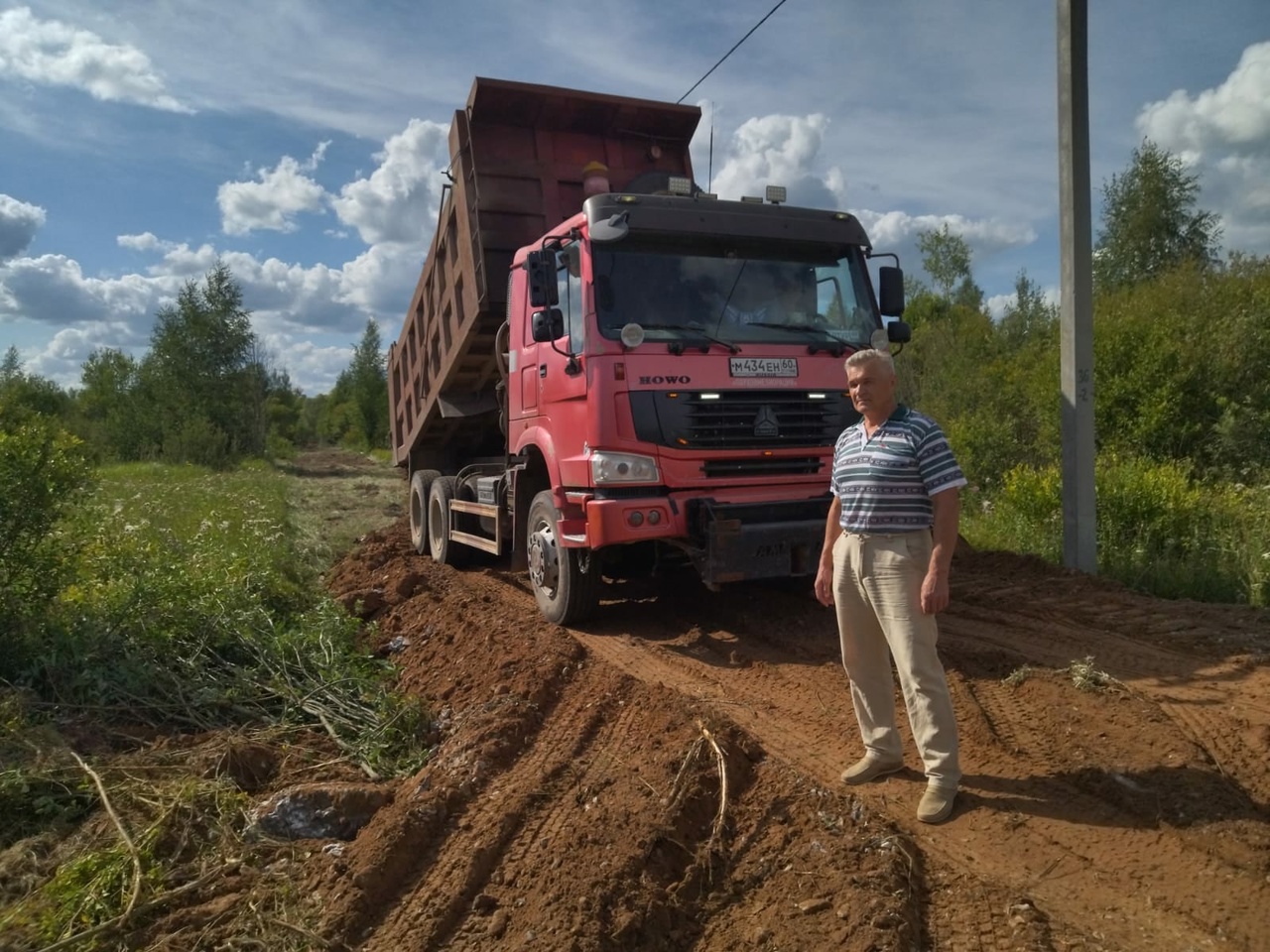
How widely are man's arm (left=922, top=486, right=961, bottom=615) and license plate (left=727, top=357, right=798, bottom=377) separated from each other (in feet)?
8.50

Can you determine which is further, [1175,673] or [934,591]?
[1175,673]

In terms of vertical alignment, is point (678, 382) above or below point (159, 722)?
above

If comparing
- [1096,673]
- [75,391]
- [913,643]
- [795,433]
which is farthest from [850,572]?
[75,391]

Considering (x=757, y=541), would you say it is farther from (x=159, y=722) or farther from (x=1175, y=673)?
(x=159, y=722)

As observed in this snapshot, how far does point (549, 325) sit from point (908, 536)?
10.7 feet

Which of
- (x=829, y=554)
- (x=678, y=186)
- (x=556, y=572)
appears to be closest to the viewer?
(x=829, y=554)

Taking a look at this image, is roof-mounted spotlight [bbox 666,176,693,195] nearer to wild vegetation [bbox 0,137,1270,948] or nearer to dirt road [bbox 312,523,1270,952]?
dirt road [bbox 312,523,1270,952]

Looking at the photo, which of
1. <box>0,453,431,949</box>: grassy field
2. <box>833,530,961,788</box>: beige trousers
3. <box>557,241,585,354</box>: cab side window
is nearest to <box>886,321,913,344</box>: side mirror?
<box>557,241,585,354</box>: cab side window

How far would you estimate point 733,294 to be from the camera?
5941 millimetres

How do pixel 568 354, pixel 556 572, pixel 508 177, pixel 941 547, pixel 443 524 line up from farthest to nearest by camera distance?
pixel 443 524 < pixel 508 177 < pixel 556 572 < pixel 568 354 < pixel 941 547

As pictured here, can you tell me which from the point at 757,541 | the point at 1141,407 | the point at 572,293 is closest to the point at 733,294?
the point at 572,293

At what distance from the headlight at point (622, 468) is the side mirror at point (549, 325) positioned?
3.02 ft

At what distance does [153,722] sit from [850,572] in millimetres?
3634

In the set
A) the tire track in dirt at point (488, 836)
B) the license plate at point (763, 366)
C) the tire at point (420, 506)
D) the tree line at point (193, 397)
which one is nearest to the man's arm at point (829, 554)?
the tire track in dirt at point (488, 836)
